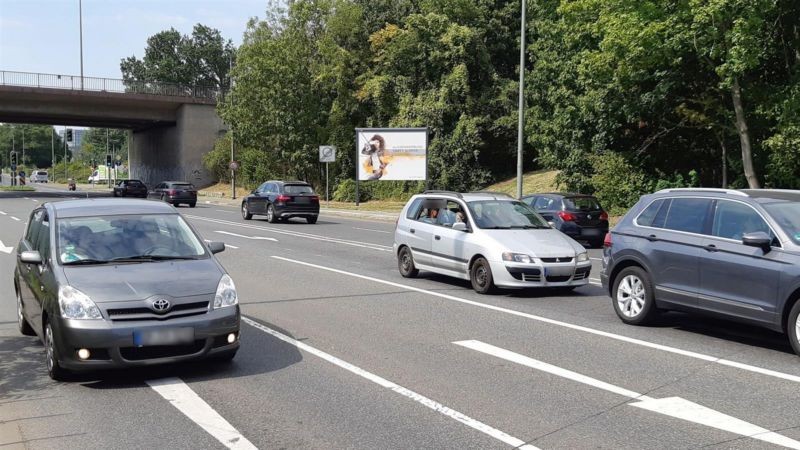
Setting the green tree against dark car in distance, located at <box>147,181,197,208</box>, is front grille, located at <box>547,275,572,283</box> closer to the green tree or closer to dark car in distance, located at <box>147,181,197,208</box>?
dark car in distance, located at <box>147,181,197,208</box>

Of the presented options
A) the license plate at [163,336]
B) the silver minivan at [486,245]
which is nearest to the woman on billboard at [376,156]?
the silver minivan at [486,245]

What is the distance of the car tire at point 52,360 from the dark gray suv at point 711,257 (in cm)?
644

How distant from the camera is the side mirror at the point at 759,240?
303 inches

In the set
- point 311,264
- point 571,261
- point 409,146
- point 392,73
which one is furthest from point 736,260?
point 392,73

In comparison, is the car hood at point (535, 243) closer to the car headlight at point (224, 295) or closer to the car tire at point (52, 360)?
the car headlight at point (224, 295)

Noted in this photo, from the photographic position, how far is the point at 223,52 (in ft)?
398

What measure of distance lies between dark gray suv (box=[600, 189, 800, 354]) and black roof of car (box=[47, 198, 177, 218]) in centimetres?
553

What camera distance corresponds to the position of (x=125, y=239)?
755 cm

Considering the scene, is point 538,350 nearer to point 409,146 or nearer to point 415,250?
point 415,250

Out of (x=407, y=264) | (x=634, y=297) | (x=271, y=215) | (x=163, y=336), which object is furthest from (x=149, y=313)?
(x=271, y=215)

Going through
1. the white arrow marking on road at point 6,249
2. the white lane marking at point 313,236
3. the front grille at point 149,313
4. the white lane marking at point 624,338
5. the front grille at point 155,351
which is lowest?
the white arrow marking on road at point 6,249

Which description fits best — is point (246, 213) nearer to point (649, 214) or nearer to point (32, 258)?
point (649, 214)

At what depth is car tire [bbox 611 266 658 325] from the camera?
9.20 meters

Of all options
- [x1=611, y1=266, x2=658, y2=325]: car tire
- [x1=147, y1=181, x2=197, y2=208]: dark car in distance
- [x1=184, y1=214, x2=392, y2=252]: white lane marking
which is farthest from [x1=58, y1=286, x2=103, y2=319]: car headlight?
[x1=147, y1=181, x2=197, y2=208]: dark car in distance
